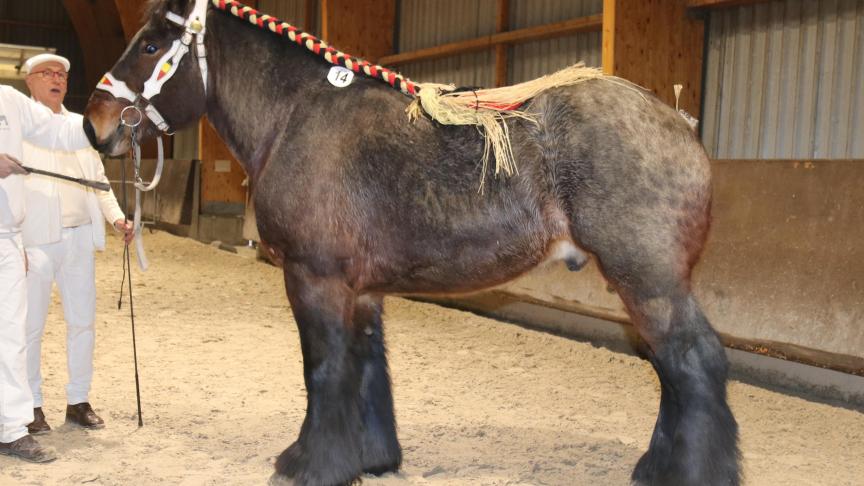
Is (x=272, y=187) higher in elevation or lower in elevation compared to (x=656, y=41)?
lower

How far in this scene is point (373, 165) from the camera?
3.37 m

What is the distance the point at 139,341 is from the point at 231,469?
2954mm

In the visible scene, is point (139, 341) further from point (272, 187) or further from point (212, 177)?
point (212, 177)

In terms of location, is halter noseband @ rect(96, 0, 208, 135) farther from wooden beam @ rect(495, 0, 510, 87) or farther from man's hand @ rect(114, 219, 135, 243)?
wooden beam @ rect(495, 0, 510, 87)

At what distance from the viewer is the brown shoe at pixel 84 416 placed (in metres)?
4.22

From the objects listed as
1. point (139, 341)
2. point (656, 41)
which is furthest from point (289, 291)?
point (656, 41)

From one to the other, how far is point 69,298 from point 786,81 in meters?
5.46

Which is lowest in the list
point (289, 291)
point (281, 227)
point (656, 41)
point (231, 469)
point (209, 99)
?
point (231, 469)

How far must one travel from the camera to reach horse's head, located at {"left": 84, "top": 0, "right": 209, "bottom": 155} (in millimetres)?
3586

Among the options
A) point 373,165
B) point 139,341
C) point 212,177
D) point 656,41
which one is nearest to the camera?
point 373,165

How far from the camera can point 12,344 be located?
3.68 m

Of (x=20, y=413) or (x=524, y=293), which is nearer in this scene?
(x=20, y=413)

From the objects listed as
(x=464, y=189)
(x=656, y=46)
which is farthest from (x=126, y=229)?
(x=656, y=46)

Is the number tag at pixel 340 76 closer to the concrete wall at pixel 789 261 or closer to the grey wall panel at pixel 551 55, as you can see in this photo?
the concrete wall at pixel 789 261
